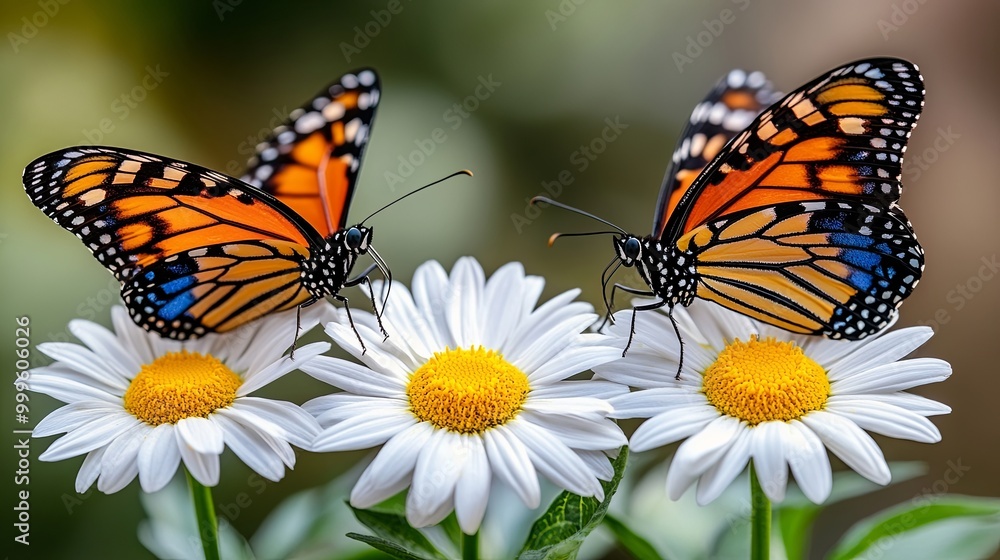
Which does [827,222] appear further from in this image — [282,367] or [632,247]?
[282,367]

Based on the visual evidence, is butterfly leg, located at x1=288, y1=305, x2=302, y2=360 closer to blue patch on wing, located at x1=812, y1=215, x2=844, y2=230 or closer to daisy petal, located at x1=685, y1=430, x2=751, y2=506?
daisy petal, located at x1=685, y1=430, x2=751, y2=506

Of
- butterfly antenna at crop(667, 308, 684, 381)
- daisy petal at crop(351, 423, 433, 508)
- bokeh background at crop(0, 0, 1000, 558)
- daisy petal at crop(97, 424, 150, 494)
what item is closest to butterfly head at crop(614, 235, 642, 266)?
butterfly antenna at crop(667, 308, 684, 381)

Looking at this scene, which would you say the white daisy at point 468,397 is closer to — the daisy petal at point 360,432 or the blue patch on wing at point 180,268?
the daisy petal at point 360,432

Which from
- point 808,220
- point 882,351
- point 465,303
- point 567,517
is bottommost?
point 567,517

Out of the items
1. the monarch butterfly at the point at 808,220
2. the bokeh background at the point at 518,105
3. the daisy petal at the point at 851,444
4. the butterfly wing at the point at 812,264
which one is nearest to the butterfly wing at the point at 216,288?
the monarch butterfly at the point at 808,220

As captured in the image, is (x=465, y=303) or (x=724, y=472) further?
(x=465, y=303)

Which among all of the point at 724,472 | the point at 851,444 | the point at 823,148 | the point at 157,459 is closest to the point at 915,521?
the point at 851,444

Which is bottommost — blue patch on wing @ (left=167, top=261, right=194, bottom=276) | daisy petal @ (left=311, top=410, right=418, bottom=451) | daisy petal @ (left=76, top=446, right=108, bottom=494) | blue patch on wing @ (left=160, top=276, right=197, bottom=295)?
daisy petal @ (left=76, top=446, right=108, bottom=494)
